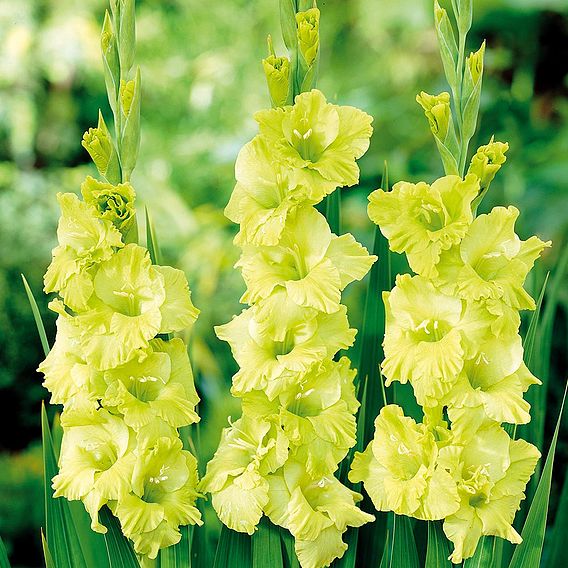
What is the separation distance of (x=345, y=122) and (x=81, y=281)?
232 mm

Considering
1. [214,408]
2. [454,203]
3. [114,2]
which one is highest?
[114,2]

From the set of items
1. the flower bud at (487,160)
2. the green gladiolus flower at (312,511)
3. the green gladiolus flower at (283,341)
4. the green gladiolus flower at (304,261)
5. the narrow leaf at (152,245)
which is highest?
the flower bud at (487,160)

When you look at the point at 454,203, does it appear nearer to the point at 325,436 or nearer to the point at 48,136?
the point at 325,436

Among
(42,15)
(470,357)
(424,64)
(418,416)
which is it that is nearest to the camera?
(470,357)

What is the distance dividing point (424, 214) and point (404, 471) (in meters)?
0.20

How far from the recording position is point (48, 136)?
2682mm

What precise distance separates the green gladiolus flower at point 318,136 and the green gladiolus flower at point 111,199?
11cm

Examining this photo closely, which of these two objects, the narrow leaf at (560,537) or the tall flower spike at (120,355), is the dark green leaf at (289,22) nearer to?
the tall flower spike at (120,355)

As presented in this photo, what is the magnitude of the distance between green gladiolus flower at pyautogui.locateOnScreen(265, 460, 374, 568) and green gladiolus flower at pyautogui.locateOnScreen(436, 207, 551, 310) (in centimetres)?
18

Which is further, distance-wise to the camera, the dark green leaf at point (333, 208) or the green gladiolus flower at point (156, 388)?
the dark green leaf at point (333, 208)

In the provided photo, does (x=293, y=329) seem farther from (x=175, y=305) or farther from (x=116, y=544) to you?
(x=116, y=544)

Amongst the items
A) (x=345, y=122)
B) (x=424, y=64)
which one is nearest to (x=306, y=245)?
(x=345, y=122)

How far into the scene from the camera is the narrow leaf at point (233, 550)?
794 millimetres

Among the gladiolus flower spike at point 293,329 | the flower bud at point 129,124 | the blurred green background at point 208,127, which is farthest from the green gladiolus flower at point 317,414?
the blurred green background at point 208,127
